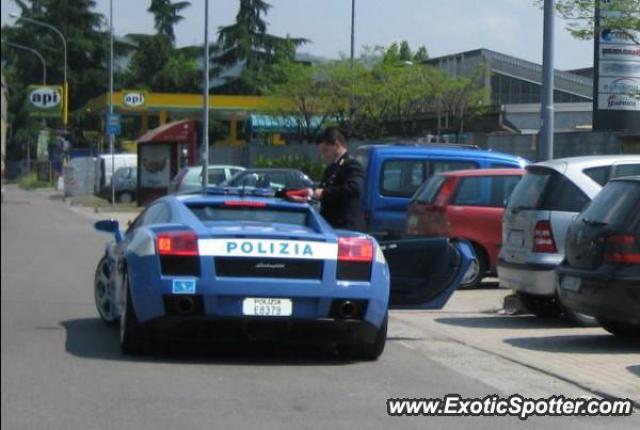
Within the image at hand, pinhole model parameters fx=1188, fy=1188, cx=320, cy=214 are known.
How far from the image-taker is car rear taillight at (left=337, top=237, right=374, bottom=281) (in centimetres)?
933

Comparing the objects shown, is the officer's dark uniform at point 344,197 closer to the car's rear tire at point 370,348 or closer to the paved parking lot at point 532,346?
the paved parking lot at point 532,346

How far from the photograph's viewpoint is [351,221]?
11562 mm

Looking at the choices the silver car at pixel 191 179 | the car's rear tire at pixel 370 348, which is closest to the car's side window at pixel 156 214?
the car's rear tire at pixel 370 348

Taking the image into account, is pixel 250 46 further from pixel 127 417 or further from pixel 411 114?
pixel 411 114

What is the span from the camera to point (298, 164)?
136 ft

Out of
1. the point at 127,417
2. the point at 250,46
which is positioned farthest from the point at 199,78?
the point at 127,417

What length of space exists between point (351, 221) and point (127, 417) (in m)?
4.60

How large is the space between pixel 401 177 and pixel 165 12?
311 inches

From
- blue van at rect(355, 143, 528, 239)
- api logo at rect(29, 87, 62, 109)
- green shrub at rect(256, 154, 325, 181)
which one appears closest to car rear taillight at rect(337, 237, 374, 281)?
blue van at rect(355, 143, 528, 239)

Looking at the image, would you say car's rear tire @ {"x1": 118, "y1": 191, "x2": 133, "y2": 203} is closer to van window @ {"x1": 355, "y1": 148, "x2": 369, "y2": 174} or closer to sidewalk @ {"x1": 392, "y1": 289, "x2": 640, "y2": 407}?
van window @ {"x1": 355, "y1": 148, "x2": 369, "y2": 174}

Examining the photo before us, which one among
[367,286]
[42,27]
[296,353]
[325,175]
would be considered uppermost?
[42,27]

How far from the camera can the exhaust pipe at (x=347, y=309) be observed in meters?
9.30

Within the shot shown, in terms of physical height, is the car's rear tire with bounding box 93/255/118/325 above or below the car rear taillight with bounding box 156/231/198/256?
below

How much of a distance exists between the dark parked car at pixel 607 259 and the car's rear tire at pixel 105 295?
422 cm
